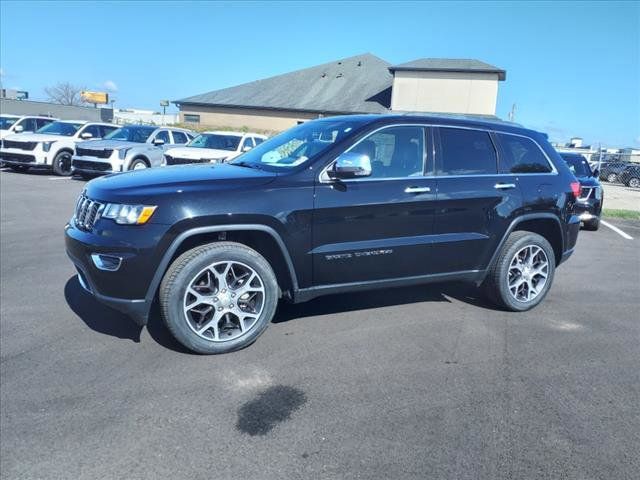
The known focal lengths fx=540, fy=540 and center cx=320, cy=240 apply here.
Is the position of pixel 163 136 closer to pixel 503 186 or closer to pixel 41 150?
pixel 41 150

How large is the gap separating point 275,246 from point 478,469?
215cm

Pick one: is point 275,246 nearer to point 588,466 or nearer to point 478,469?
point 478,469

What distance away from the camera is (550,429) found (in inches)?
127

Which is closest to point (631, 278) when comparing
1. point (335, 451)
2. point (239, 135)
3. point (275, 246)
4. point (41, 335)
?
point (275, 246)

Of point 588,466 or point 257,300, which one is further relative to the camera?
point 257,300

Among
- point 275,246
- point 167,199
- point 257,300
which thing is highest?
point 167,199

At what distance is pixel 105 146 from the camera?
599 inches

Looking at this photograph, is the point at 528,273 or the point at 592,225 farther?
the point at 592,225

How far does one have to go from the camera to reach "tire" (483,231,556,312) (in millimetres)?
5238

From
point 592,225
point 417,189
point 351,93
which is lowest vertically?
point 592,225

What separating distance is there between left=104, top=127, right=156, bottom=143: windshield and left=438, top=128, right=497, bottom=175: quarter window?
13438 millimetres

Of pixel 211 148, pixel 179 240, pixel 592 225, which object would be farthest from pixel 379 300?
pixel 211 148

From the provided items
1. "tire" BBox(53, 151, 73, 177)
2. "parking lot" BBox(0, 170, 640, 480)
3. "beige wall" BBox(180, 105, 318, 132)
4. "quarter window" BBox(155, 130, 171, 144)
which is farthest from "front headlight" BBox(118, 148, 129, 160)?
"beige wall" BBox(180, 105, 318, 132)

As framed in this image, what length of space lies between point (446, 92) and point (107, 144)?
27020 millimetres
